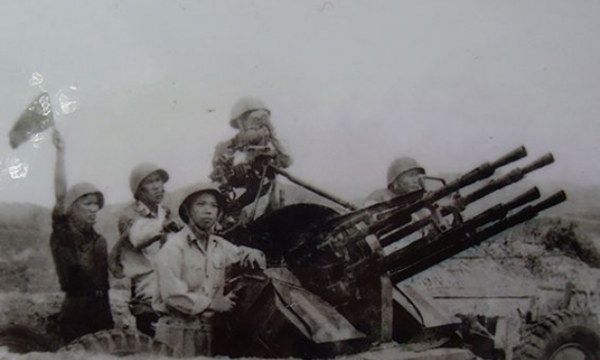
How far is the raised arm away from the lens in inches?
181

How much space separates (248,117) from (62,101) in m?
1.17

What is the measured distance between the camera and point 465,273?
4730 millimetres

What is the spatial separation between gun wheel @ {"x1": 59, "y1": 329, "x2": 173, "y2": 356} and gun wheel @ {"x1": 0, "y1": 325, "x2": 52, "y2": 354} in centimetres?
13

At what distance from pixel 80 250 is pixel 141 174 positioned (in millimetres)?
602

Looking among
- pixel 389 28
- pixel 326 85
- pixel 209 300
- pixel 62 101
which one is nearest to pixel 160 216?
pixel 209 300

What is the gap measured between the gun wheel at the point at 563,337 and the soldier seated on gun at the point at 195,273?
176 centimetres

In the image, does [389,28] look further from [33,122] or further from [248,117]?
[33,122]

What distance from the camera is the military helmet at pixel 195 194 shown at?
182 inches

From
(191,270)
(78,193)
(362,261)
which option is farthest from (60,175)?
(362,261)

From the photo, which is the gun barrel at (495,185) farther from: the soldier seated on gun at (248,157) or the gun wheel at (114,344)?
the gun wheel at (114,344)

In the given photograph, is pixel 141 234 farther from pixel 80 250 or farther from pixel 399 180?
pixel 399 180

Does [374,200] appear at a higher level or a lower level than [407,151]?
lower

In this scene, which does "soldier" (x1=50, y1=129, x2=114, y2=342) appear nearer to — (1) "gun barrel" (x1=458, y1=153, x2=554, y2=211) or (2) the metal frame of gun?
(2) the metal frame of gun

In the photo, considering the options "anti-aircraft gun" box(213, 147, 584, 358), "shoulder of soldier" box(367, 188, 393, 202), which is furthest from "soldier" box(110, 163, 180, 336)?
"shoulder of soldier" box(367, 188, 393, 202)
